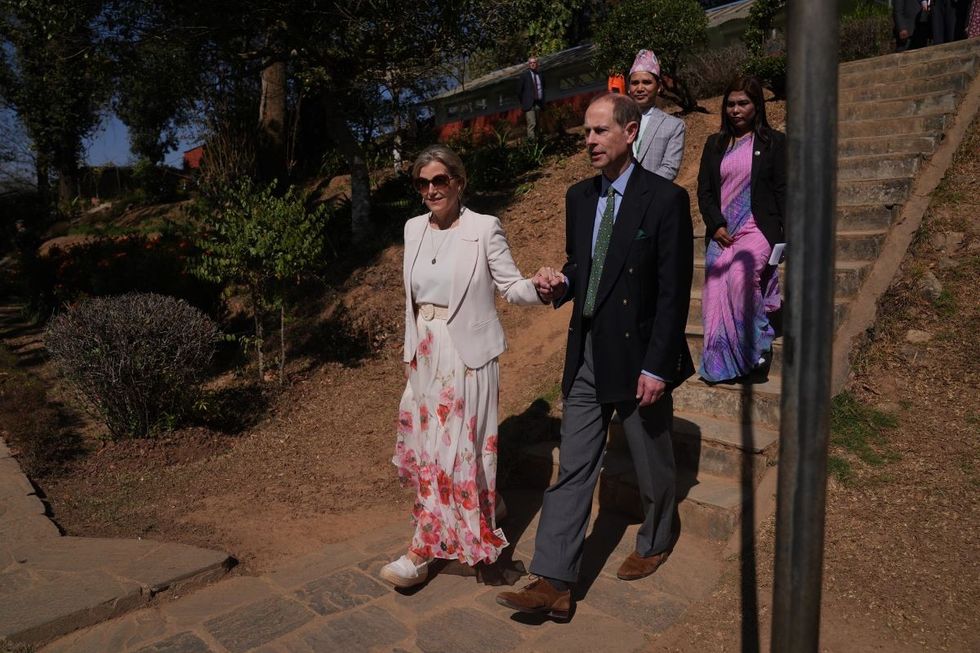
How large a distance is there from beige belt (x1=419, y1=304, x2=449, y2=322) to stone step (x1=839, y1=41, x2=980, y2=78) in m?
6.97

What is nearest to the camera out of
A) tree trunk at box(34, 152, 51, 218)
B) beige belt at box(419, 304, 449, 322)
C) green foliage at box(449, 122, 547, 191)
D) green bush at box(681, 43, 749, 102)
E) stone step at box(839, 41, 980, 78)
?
beige belt at box(419, 304, 449, 322)

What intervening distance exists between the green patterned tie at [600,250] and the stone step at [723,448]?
3.39ft

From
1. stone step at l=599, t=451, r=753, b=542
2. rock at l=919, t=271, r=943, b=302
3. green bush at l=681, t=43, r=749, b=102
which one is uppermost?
green bush at l=681, t=43, r=749, b=102

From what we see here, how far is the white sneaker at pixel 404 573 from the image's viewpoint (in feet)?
12.3

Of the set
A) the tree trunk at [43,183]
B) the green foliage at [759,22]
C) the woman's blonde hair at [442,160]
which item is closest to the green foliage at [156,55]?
the woman's blonde hair at [442,160]

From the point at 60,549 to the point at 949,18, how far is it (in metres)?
10.4

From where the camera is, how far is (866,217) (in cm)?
594

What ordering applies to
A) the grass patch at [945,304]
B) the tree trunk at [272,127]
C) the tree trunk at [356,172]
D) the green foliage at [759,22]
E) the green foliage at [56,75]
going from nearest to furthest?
1. the grass patch at [945,304]
2. the green foliage at [56,75]
3. the tree trunk at [356,172]
4. the green foliage at [759,22]
5. the tree trunk at [272,127]

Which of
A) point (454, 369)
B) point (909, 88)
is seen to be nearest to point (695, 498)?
point (454, 369)

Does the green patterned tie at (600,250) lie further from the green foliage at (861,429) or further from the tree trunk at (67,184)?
the tree trunk at (67,184)

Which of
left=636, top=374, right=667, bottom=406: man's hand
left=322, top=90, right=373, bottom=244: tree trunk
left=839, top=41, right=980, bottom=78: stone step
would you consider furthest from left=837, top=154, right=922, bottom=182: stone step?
left=322, top=90, right=373, bottom=244: tree trunk

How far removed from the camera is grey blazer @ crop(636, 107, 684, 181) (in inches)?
181

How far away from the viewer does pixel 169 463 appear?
5898mm

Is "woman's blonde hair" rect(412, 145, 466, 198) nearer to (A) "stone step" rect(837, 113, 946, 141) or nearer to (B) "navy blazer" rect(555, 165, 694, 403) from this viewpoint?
(B) "navy blazer" rect(555, 165, 694, 403)
